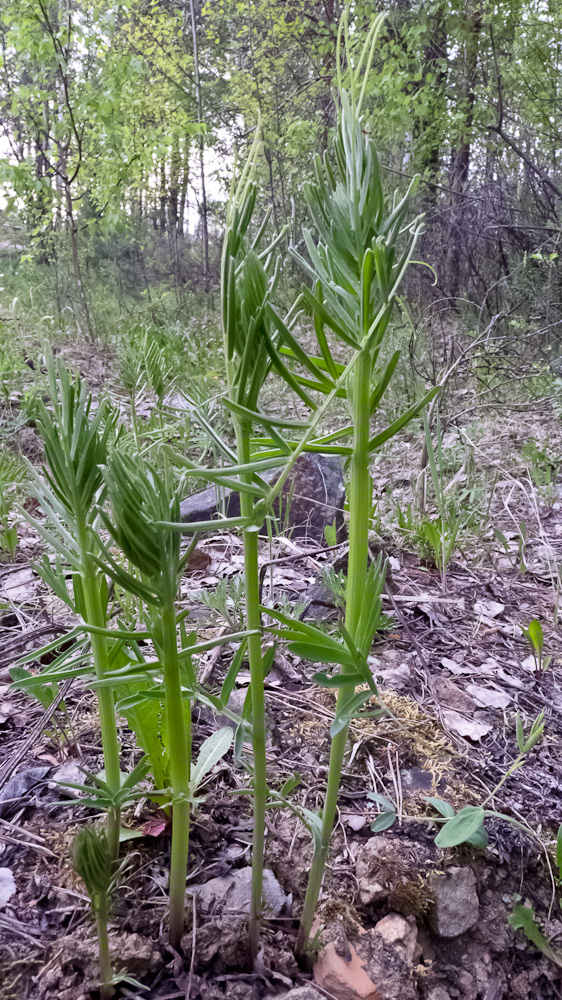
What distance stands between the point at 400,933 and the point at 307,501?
1728mm

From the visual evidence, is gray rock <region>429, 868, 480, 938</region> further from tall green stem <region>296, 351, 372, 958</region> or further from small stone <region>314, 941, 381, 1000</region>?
tall green stem <region>296, 351, 372, 958</region>

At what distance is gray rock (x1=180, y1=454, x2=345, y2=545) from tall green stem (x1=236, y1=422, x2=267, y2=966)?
1.54 meters

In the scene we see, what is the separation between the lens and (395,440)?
3.53m

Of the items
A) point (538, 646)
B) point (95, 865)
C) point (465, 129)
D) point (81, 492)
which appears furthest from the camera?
point (465, 129)

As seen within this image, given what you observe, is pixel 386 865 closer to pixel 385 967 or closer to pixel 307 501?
pixel 385 967

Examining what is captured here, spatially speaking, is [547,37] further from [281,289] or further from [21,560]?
[21,560]

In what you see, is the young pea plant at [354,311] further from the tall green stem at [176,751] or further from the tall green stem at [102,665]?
the tall green stem at [102,665]

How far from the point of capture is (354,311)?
26.8 inches

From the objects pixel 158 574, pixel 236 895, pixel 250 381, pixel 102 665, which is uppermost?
pixel 250 381

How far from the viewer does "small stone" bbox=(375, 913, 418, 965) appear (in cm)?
91

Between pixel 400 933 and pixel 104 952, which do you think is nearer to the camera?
pixel 104 952

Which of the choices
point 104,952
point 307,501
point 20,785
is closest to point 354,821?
point 104,952

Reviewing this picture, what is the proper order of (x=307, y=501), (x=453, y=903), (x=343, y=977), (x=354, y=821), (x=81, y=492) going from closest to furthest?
1. (x=81, y=492)
2. (x=343, y=977)
3. (x=453, y=903)
4. (x=354, y=821)
5. (x=307, y=501)

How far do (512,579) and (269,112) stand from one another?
810 centimetres
